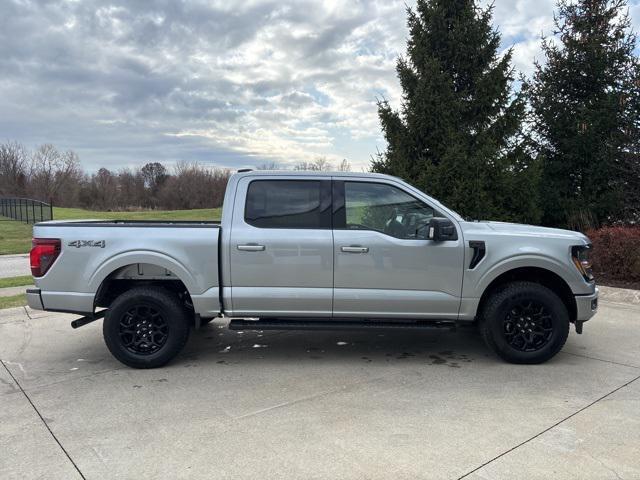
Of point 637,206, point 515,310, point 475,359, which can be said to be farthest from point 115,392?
point 637,206

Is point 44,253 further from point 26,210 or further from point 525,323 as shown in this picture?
point 26,210

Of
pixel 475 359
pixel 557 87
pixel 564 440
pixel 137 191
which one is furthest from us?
pixel 137 191

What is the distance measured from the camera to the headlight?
15.6 ft

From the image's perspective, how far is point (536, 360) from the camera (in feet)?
15.8

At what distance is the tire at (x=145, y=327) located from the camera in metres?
4.75

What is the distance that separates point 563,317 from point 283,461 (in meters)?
3.16

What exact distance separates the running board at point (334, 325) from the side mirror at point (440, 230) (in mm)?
885

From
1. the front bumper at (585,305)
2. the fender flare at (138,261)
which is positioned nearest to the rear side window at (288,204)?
the fender flare at (138,261)

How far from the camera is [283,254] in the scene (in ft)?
15.5

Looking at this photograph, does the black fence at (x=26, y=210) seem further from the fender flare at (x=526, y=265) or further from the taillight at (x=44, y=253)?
the fender flare at (x=526, y=265)

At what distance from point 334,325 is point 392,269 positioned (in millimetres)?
807

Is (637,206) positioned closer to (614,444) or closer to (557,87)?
(557,87)

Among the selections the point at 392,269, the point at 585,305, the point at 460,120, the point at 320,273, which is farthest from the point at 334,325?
the point at 460,120

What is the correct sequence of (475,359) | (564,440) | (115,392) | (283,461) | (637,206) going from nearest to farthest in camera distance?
(283,461)
(564,440)
(115,392)
(475,359)
(637,206)
